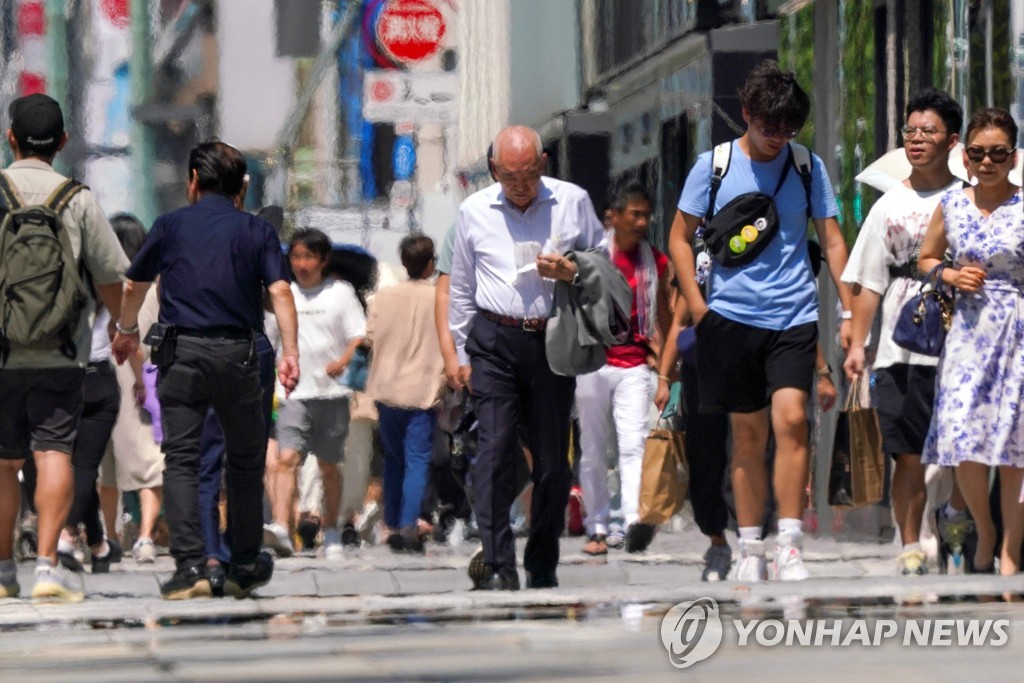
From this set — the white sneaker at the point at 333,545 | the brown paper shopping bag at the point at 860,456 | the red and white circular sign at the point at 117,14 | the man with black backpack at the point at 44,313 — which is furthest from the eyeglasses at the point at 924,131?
the red and white circular sign at the point at 117,14

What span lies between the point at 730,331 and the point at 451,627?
2220 millimetres

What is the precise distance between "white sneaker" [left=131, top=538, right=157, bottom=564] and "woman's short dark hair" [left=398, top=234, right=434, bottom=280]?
203 centimetres

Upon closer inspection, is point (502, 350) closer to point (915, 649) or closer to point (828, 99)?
point (915, 649)

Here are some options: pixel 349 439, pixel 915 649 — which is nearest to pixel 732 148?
pixel 915 649

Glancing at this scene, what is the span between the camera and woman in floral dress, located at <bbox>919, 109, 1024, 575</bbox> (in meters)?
10.2

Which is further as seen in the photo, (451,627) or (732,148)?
(732,148)

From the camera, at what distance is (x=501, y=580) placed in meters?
10.0

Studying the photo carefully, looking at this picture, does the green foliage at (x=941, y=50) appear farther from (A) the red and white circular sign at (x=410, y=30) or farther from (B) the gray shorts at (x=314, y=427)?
(B) the gray shorts at (x=314, y=427)

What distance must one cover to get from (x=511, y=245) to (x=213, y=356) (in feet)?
3.94

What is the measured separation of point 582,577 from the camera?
11766mm

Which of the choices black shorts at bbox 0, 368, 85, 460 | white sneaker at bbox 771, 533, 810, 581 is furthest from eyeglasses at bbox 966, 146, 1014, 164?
black shorts at bbox 0, 368, 85, 460

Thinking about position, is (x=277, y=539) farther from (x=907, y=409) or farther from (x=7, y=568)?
(x=907, y=409)

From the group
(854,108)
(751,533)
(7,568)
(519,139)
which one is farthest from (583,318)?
(854,108)

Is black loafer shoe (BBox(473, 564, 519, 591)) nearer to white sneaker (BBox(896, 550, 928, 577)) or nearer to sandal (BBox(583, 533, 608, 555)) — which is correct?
white sneaker (BBox(896, 550, 928, 577))
